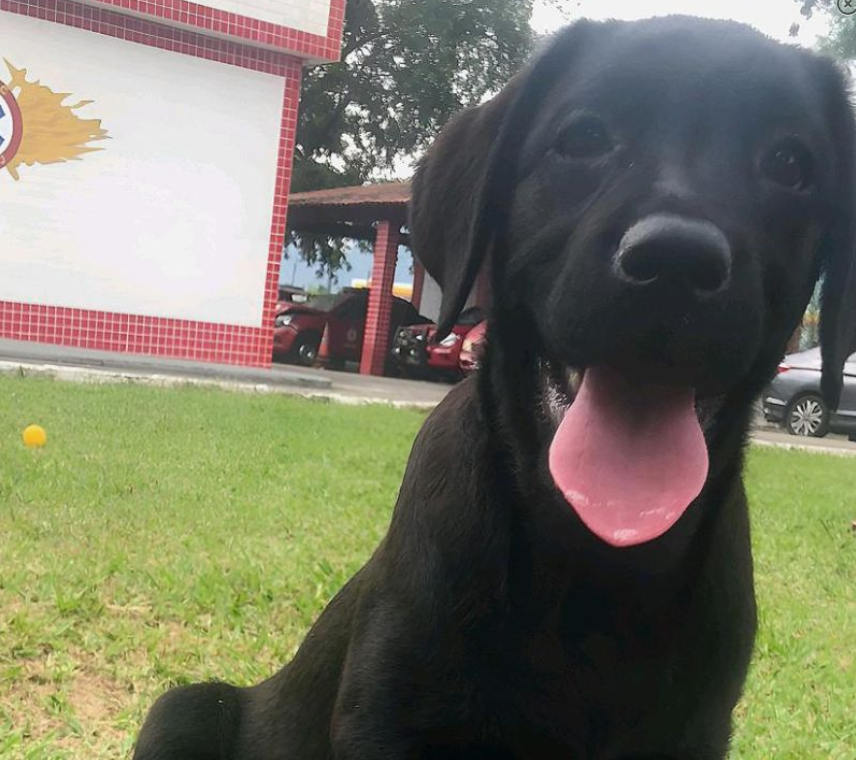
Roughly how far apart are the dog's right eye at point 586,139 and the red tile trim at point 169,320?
1068 cm

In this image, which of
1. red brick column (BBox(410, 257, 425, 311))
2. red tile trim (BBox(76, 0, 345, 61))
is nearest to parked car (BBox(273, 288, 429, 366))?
red brick column (BBox(410, 257, 425, 311))

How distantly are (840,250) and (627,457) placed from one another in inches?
25.5

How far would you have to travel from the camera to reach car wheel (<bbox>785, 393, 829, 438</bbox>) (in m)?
14.5

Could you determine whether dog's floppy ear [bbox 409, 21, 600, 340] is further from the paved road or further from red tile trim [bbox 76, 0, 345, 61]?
red tile trim [bbox 76, 0, 345, 61]

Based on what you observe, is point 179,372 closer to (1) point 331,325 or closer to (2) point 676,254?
(1) point 331,325

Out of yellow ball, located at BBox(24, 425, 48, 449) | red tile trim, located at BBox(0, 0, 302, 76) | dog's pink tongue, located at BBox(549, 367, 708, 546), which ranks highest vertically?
red tile trim, located at BBox(0, 0, 302, 76)

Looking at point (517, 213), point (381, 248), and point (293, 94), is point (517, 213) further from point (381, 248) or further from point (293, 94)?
point (381, 248)

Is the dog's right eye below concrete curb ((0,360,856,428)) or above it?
above

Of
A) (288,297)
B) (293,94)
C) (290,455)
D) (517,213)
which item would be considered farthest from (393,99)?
(517,213)

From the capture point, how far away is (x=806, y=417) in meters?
14.6

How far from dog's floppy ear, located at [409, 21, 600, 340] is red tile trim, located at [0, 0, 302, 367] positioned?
10431 millimetres

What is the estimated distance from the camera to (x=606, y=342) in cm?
160

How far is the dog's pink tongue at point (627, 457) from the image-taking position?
→ 5.57ft

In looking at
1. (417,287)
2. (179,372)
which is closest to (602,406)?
(179,372)
